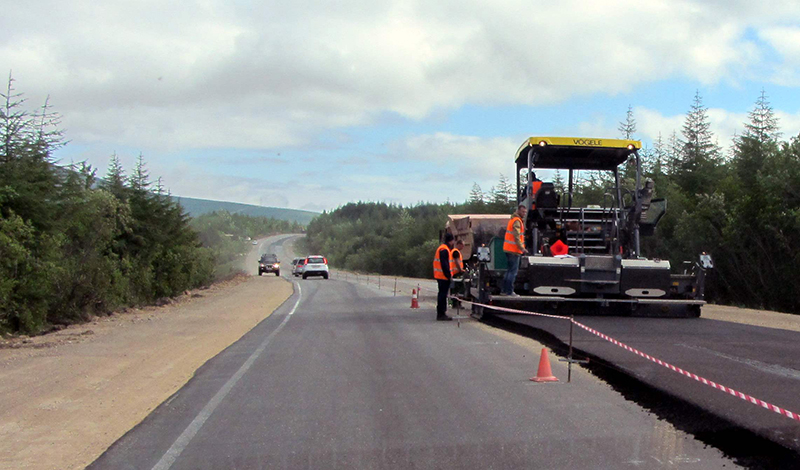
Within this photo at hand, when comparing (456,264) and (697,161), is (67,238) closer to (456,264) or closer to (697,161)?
(456,264)

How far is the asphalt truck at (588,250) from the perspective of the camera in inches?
577

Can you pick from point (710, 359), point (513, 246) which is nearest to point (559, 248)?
point (513, 246)

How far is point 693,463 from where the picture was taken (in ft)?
18.4

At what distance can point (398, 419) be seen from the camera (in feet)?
22.9

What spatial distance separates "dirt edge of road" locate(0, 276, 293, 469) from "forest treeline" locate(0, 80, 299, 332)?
88cm

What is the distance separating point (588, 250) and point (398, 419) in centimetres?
945

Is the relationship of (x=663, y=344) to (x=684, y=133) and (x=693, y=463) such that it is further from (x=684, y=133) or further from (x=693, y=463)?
(x=684, y=133)

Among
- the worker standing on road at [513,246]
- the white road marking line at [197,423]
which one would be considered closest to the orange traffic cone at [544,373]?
the white road marking line at [197,423]

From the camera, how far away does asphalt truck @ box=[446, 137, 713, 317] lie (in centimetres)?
1465

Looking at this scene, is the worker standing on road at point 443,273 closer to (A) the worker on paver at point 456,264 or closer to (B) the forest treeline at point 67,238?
(A) the worker on paver at point 456,264

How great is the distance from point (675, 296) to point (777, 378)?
7.15 meters

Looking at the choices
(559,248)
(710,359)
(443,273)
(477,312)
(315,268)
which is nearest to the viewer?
(710,359)

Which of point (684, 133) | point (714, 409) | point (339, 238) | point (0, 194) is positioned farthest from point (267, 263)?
point (339, 238)

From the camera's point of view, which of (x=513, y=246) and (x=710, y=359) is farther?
(x=513, y=246)
